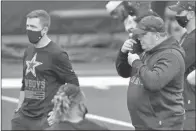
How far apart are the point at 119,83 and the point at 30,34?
349 inches

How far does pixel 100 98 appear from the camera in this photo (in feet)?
49.9

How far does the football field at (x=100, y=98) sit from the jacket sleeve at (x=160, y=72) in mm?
5362

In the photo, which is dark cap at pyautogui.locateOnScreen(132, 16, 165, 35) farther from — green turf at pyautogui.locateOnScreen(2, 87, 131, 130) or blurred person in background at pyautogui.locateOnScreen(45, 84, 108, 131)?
green turf at pyautogui.locateOnScreen(2, 87, 131, 130)

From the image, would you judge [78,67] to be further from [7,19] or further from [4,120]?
[4,120]

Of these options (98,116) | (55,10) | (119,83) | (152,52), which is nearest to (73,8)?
(55,10)

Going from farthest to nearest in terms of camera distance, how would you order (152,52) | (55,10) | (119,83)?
(55,10) < (119,83) < (152,52)

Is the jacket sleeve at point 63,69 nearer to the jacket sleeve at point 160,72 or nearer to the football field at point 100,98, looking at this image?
the jacket sleeve at point 160,72

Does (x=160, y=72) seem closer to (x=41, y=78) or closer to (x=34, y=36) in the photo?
(x=41, y=78)

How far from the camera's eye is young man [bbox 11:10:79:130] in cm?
794

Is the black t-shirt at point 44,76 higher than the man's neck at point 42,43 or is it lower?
lower

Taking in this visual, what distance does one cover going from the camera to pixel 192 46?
796 centimetres

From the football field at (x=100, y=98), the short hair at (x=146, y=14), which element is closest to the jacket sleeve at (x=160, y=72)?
the short hair at (x=146, y=14)

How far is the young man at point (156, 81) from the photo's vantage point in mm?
6730

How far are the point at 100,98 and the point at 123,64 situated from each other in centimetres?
770
